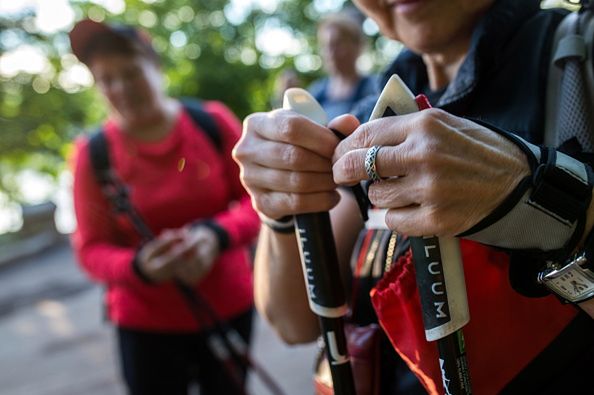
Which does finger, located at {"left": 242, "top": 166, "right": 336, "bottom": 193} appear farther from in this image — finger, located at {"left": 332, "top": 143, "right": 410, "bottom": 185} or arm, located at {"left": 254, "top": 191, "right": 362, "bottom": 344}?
arm, located at {"left": 254, "top": 191, "right": 362, "bottom": 344}

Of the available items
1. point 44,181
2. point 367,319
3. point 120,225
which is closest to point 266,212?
point 367,319

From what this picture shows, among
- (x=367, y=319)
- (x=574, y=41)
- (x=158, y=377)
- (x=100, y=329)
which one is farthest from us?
(x=100, y=329)

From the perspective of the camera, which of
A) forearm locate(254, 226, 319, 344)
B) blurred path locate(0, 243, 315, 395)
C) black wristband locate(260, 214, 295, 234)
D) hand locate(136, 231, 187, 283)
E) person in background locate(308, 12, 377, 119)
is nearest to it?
black wristband locate(260, 214, 295, 234)

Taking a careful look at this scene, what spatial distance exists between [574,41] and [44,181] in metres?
17.3

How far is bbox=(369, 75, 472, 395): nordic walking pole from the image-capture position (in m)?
0.71

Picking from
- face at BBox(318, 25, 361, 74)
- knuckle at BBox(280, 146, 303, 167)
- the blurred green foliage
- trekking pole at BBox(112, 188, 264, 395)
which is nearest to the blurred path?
trekking pole at BBox(112, 188, 264, 395)

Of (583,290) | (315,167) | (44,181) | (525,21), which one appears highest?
(525,21)

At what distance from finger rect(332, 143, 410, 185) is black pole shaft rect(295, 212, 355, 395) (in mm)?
155

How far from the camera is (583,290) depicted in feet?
2.20

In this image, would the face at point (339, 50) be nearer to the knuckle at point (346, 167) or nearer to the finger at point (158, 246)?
the finger at point (158, 246)

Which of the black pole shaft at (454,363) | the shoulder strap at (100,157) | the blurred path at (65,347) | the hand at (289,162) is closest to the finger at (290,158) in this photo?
the hand at (289,162)

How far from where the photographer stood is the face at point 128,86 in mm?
2176

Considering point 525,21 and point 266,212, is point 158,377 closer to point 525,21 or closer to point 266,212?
point 266,212

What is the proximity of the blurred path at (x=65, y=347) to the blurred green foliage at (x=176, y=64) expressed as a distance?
587 centimetres
